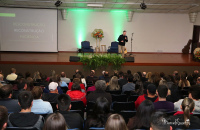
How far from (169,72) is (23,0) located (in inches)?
331

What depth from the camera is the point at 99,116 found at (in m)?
2.45

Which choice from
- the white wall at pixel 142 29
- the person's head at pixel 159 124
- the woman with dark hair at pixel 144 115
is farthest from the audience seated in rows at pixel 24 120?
the white wall at pixel 142 29

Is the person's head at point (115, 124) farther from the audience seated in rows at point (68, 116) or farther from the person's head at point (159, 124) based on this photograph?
the audience seated in rows at point (68, 116)

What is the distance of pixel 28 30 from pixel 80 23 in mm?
3524

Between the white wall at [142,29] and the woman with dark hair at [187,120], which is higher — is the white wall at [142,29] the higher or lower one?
the higher one

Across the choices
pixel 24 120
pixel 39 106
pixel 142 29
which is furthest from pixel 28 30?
pixel 24 120

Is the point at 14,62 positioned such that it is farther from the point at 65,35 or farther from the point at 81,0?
the point at 65,35

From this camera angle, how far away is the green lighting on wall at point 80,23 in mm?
14023

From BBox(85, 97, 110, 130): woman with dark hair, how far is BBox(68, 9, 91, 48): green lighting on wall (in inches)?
473

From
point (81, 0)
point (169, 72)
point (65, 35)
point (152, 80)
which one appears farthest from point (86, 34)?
point (152, 80)

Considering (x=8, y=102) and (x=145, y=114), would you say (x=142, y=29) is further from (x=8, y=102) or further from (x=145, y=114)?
(x=145, y=114)

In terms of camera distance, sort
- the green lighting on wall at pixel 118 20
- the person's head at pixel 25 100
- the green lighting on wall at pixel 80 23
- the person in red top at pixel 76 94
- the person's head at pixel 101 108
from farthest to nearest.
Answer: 1. the green lighting on wall at pixel 118 20
2. the green lighting on wall at pixel 80 23
3. the person in red top at pixel 76 94
4. the person's head at pixel 25 100
5. the person's head at pixel 101 108

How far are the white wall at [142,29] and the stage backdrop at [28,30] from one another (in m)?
1.04

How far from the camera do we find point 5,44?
12812 mm
